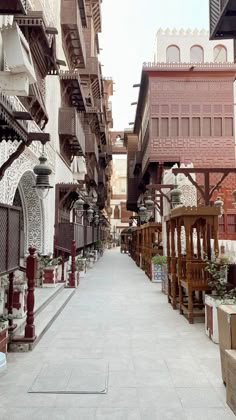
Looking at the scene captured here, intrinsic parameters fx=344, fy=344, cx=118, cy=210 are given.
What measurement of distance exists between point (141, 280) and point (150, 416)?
1063 centimetres

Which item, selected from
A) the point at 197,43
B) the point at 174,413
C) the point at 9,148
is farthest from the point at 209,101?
the point at 174,413

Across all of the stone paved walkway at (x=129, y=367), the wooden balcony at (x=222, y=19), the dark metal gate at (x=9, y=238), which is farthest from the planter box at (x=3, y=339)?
the wooden balcony at (x=222, y=19)

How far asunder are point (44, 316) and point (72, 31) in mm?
12342

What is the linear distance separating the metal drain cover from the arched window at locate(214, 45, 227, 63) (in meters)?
23.6

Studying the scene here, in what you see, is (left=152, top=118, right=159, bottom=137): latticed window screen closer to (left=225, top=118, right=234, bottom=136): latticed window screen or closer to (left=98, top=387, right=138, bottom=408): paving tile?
(left=225, top=118, right=234, bottom=136): latticed window screen

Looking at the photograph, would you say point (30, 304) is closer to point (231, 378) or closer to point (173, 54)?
point (231, 378)

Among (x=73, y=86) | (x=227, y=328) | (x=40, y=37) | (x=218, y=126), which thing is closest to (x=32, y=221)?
(x=40, y=37)

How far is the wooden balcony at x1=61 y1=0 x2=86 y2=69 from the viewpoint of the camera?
13711 millimetres

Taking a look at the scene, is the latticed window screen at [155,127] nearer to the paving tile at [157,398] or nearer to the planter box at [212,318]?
the planter box at [212,318]

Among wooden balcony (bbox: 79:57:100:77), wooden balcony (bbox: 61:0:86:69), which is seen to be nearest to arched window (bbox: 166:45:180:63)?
wooden balcony (bbox: 79:57:100:77)

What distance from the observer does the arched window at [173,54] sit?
23077 mm

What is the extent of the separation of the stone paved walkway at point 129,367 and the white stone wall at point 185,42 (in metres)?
19.8

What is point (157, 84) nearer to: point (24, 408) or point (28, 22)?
point (28, 22)

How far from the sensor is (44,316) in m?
6.91
